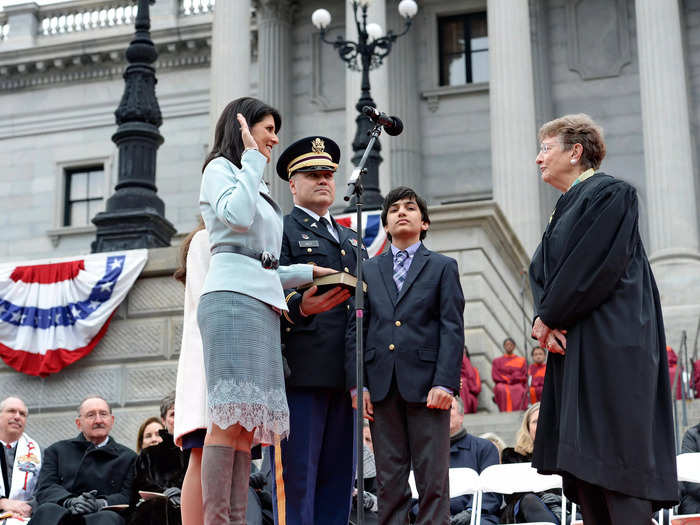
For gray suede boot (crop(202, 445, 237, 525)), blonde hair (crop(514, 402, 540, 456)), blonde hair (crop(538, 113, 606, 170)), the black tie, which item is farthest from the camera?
the black tie

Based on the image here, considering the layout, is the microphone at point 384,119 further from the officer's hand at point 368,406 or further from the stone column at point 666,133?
the stone column at point 666,133

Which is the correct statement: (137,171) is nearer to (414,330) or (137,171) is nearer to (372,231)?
(372,231)

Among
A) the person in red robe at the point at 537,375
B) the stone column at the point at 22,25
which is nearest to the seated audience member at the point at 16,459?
the person in red robe at the point at 537,375

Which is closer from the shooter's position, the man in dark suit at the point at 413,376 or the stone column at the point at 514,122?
the man in dark suit at the point at 413,376

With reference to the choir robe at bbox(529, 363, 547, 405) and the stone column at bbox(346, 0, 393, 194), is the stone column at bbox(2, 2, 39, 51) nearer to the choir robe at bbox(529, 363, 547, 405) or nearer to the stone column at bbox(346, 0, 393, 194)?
the stone column at bbox(346, 0, 393, 194)

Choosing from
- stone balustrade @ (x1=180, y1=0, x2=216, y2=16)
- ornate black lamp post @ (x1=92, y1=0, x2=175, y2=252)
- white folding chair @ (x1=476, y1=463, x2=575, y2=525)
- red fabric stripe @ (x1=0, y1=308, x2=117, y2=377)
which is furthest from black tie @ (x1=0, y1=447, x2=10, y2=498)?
stone balustrade @ (x1=180, y1=0, x2=216, y2=16)

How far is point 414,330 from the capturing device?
22.8 ft

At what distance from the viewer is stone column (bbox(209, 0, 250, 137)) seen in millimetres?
32219

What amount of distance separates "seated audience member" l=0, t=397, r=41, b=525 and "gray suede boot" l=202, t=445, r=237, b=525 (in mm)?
4487

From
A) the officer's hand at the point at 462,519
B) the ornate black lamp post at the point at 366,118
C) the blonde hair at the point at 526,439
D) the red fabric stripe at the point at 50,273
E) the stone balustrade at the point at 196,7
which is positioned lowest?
the officer's hand at the point at 462,519

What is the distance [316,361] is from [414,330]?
65 cm

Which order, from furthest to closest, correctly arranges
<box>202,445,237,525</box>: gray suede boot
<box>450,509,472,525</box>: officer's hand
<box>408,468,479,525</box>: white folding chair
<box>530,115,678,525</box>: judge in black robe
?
<box>450,509,472,525</box>: officer's hand → <box>408,468,479,525</box>: white folding chair → <box>202,445,237,525</box>: gray suede boot → <box>530,115,678,525</box>: judge in black robe

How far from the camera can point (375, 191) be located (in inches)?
714

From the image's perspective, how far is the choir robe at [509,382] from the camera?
1764cm
